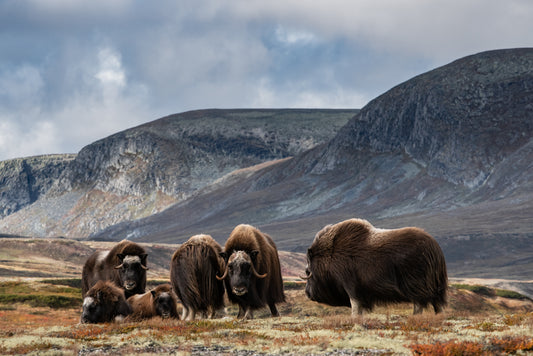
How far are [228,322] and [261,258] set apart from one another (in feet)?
9.19

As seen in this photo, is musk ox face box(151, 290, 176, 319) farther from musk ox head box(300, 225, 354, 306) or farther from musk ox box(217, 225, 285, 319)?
musk ox head box(300, 225, 354, 306)

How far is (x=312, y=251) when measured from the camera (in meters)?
18.1

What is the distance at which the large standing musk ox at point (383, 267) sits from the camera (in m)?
16.5

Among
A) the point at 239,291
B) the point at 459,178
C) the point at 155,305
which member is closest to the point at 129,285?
the point at 155,305

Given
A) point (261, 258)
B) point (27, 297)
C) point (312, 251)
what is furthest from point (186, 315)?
point (27, 297)

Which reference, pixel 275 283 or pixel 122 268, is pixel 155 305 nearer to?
pixel 122 268

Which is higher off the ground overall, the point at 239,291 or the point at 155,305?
the point at 239,291

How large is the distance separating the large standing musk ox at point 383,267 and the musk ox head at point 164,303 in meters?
5.50

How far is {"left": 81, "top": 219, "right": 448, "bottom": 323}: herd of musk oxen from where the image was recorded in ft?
54.6

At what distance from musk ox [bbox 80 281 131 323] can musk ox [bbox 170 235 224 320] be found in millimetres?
1663

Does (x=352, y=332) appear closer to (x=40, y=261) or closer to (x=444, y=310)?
(x=444, y=310)

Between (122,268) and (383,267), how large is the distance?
925 cm

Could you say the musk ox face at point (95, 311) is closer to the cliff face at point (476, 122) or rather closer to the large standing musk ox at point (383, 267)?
the large standing musk ox at point (383, 267)

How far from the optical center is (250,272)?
18.4 metres
